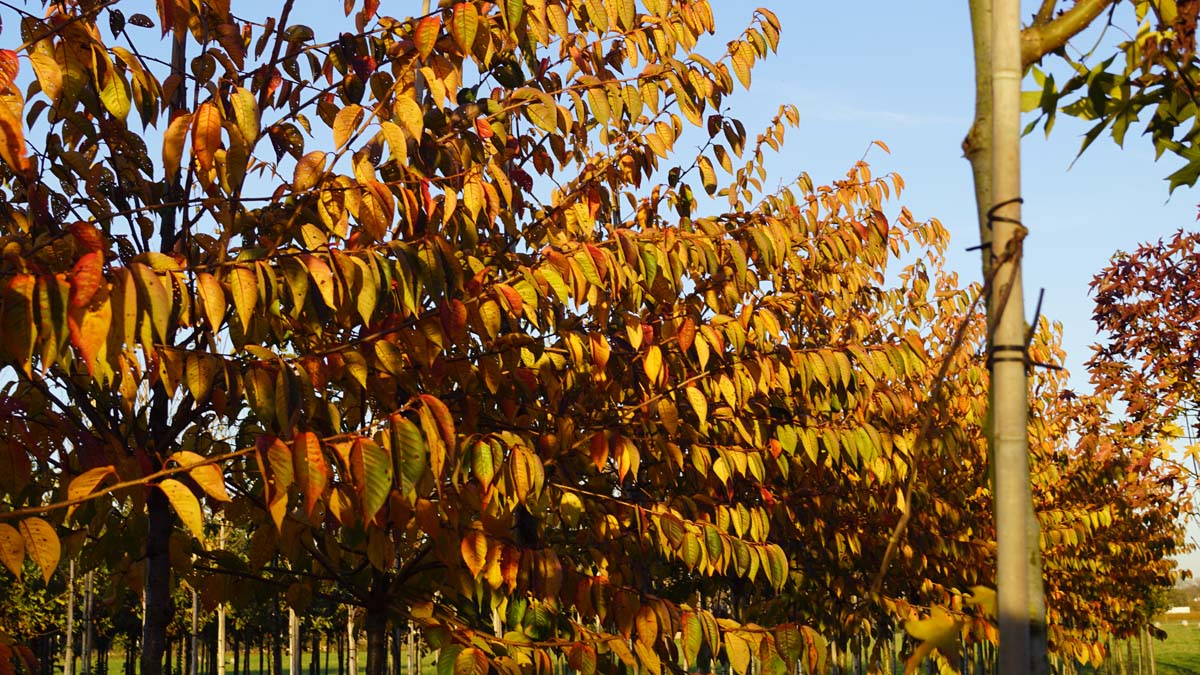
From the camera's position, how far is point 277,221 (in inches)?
146

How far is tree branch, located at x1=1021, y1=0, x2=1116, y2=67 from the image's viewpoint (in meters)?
2.40

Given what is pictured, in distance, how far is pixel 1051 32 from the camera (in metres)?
2.41

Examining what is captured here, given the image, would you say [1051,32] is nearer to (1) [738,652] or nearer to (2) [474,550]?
(1) [738,652]

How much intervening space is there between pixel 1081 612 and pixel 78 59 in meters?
19.5

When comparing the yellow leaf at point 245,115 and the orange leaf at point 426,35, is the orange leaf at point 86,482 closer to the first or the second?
the yellow leaf at point 245,115

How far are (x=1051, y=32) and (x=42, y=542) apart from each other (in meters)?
2.56

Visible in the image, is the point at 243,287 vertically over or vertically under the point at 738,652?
over

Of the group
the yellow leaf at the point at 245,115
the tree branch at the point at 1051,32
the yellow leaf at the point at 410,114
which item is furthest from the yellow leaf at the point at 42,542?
the tree branch at the point at 1051,32

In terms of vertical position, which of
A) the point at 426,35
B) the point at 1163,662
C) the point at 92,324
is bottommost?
the point at 1163,662

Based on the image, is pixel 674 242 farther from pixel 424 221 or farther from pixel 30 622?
pixel 30 622

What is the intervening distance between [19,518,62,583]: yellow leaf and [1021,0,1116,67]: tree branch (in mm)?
2435

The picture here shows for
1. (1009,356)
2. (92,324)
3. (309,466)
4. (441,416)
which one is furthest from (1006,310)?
(92,324)

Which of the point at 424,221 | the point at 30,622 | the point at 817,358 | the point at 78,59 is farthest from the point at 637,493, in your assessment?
the point at 30,622

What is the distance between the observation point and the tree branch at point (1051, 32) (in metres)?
2.40
